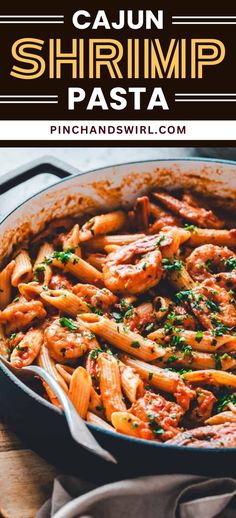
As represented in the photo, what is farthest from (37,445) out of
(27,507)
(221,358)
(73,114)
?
(73,114)

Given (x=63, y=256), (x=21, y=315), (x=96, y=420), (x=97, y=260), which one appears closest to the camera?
(x=96, y=420)

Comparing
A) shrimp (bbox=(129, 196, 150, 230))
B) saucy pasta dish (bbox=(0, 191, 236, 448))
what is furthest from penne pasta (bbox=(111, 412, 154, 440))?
shrimp (bbox=(129, 196, 150, 230))

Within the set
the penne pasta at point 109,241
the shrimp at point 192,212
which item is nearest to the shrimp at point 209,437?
the penne pasta at point 109,241

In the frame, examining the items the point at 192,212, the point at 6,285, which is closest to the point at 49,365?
the point at 6,285

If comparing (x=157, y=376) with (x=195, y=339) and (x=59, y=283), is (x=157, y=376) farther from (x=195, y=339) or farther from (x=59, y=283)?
(x=59, y=283)

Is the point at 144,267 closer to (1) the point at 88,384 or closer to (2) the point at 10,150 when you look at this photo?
(1) the point at 88,384
